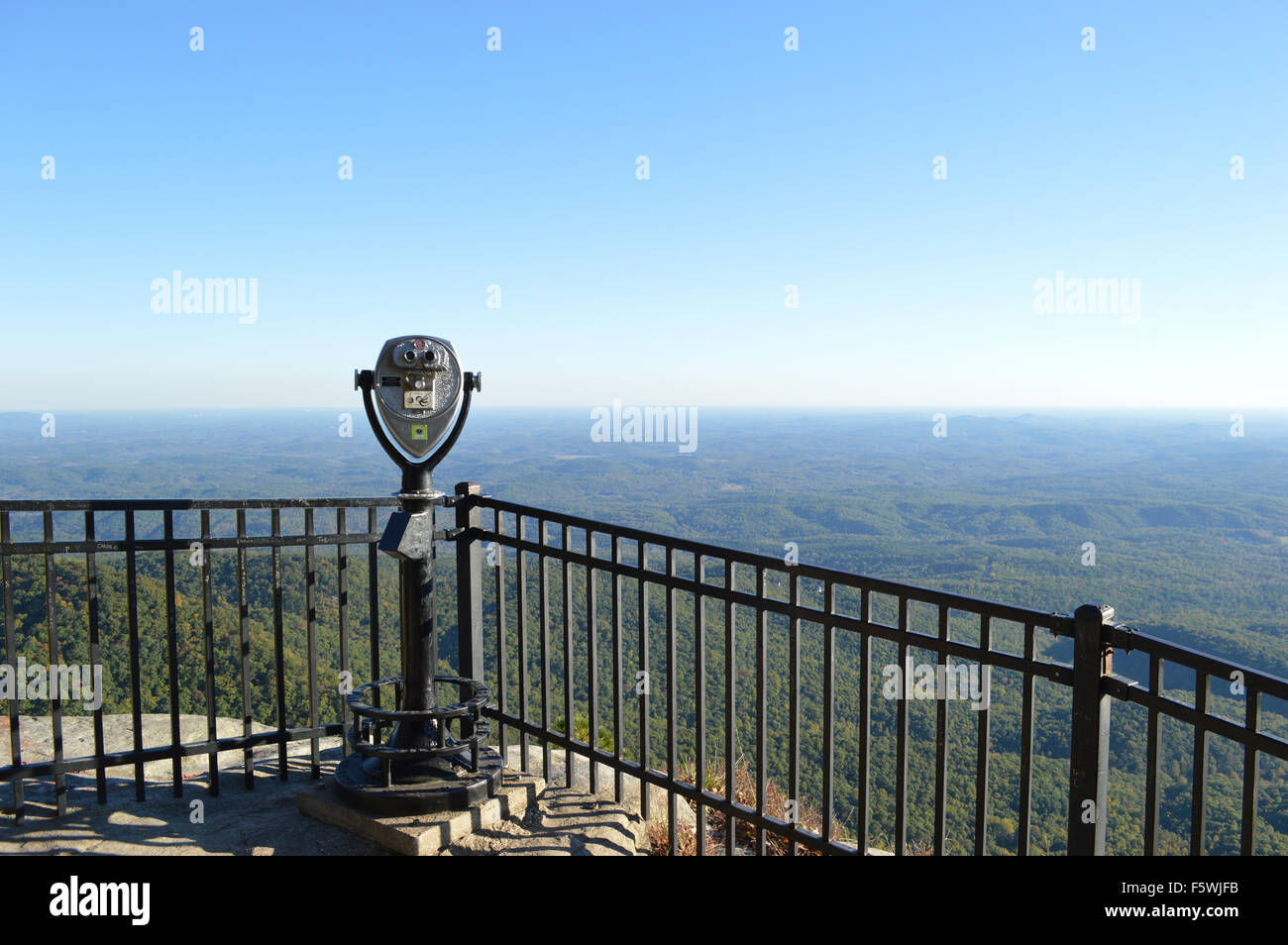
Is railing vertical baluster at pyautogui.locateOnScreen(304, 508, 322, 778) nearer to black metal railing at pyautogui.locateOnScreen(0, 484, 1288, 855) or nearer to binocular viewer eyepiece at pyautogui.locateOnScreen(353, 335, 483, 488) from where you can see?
black metal railing at pyautogui.locateOnScreen(0, 484, 1288, 855)

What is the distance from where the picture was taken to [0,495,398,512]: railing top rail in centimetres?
386

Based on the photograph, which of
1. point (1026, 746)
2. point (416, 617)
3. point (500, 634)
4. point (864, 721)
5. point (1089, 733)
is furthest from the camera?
point (500, 634)

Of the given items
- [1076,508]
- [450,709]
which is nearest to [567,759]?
[450,709]

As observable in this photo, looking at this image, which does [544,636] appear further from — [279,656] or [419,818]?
[279,656]

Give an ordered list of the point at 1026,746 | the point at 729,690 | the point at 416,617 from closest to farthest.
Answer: the point at 1026,746
the point at 729,690
the point at 416,617

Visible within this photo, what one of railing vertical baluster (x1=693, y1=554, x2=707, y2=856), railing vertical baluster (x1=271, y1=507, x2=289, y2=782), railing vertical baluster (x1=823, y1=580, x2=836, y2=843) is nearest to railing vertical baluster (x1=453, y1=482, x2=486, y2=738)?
railing vertical baluster (x1=271, y1=507, x2=289, y2=782)

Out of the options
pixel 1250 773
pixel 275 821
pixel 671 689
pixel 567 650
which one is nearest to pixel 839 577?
pixel 671 689

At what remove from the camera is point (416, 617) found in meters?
4.06

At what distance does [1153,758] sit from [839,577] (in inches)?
42.4

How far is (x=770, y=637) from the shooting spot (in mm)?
31484

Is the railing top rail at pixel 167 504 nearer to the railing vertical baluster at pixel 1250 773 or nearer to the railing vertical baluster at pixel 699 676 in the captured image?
the railing vertical baluster at pixel 699 676
